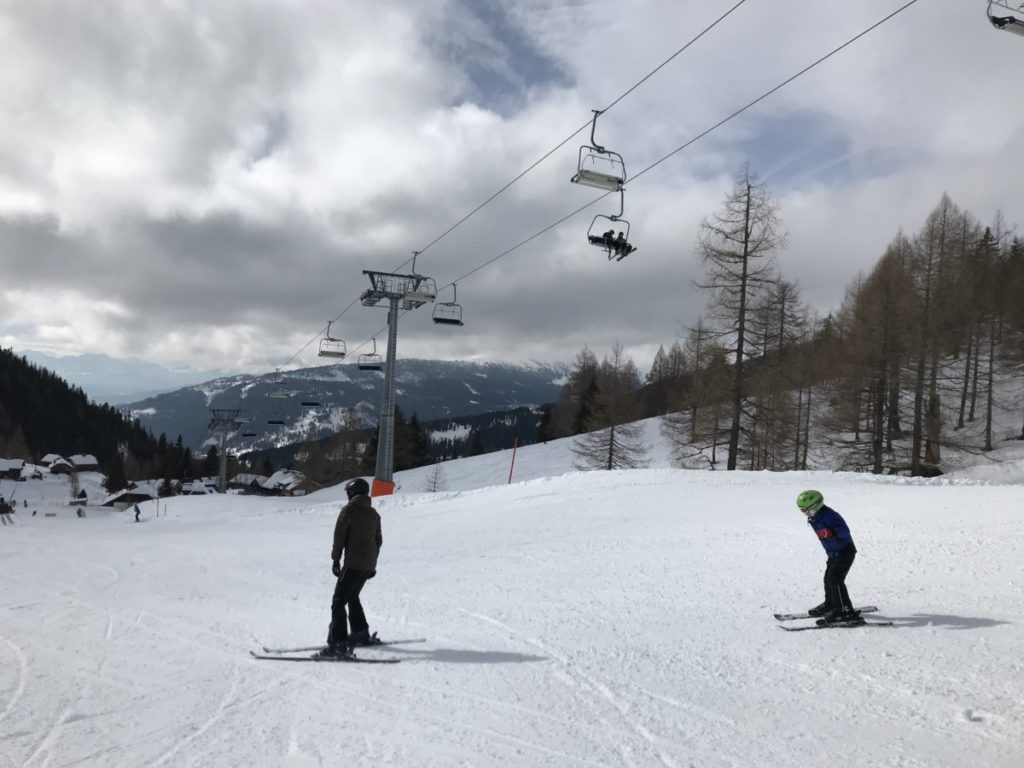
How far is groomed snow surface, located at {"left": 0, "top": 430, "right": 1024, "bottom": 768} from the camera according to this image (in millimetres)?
4768

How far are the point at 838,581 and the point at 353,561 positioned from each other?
19.0ft

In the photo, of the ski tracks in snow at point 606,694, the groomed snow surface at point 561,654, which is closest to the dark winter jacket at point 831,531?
the groomed snow surface at point 561,654

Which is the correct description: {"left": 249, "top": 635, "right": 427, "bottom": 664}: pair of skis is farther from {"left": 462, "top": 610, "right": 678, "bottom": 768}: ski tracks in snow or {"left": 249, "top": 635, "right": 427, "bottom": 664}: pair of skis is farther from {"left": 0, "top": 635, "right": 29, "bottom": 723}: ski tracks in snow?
{"left": 0, "top": 635, "right": 29, "bottom": 723}: ski tracks in snow

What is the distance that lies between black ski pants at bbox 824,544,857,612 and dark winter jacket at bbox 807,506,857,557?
73 mm

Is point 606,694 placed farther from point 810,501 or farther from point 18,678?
point 18,678

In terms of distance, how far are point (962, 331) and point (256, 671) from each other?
33.3 meters

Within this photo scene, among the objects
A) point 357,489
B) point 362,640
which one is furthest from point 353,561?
point 362,640

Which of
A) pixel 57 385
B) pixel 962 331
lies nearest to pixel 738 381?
pixel 962 331

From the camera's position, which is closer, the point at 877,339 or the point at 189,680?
the point at 189,680

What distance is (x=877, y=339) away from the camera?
2759cm

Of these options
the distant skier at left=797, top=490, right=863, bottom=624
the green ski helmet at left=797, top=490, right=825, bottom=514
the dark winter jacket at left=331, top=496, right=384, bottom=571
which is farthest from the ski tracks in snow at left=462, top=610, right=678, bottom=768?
the green ski helmet at left=797, top=490, right=825, bottom=514

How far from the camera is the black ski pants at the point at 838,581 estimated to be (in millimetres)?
7717

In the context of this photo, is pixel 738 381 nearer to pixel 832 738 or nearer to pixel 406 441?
pixel 832 738

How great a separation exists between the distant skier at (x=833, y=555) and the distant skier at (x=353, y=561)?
5150mm
